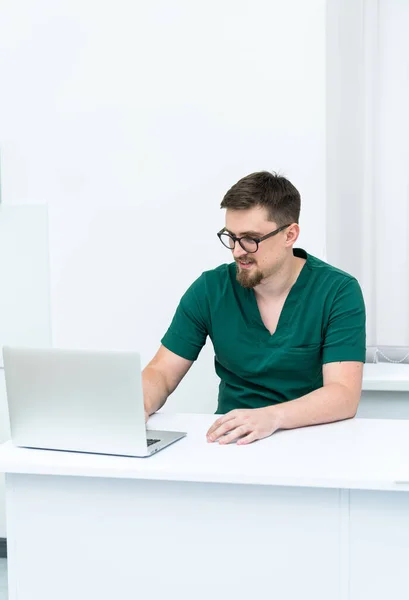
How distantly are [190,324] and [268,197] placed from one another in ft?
1.41

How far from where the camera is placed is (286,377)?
2.00 m

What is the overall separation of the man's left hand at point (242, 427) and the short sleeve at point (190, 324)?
0.49 metres

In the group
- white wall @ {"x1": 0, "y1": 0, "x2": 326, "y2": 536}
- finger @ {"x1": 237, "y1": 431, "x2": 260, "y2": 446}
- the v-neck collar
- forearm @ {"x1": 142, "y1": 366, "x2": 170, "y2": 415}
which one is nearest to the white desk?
finger @ {"x1": 237, "y1": 431, "x2": 260, "y2": 446}

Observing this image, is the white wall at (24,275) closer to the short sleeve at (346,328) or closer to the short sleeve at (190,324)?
the short sleeve at (190,324)

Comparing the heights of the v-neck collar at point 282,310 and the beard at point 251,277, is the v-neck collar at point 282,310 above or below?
below

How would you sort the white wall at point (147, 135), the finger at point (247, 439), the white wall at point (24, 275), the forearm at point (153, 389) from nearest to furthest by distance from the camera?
the finger at point (247, 439)
the forearm at point (153, 389)
the white wall at point (147, 135)
the white wall at point (24, 275)

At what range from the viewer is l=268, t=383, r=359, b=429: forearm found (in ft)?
5.51

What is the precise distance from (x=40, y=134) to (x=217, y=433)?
1597 millimetres

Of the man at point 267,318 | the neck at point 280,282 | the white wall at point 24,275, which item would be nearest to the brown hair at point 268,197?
the man at point 267,318

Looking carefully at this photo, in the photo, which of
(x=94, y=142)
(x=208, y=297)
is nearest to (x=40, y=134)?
(x=94, y=142)

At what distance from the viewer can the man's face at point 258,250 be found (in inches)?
75.8

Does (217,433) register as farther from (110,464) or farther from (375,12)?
(375,12)

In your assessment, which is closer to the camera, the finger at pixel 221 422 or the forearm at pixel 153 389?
the finger at pixel 221 422

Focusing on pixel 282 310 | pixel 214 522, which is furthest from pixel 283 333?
pixel 214 522
